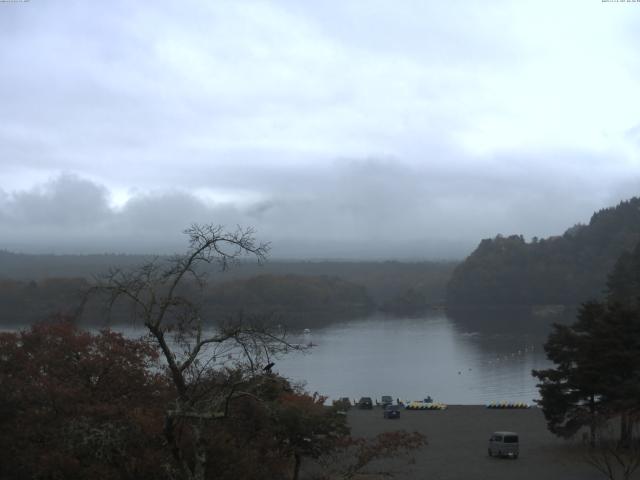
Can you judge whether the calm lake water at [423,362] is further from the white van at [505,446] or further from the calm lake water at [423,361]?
the white van at [505,446]

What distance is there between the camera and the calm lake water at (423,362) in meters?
24.2

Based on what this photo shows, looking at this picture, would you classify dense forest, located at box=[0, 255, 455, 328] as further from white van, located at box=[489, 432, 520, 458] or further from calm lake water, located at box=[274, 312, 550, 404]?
white van, located at box=[489, 432, 520, 458]

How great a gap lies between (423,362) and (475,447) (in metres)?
18.3

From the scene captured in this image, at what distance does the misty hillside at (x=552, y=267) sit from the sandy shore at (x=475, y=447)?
47.7 meters

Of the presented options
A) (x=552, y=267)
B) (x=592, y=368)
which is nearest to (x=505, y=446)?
(x=592, y=368)

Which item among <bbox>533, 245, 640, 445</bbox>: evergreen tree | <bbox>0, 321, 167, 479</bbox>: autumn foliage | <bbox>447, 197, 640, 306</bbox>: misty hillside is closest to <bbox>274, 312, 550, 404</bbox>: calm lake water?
<bbox>533, 245, 640, 445</bbox>: evergreen tree

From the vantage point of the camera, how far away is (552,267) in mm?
66562

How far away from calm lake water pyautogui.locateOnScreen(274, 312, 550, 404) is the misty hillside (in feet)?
59.1

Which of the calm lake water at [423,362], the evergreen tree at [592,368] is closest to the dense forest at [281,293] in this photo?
the calm lake water at [423,362]

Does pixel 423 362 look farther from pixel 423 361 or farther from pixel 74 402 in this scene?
pixel 74 402

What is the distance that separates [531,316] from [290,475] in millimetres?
50425

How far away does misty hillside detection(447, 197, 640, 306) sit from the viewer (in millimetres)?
63500

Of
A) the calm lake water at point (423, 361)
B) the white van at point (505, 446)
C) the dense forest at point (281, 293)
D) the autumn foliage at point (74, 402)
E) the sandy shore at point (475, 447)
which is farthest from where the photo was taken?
the dense forest at point (281, 293)

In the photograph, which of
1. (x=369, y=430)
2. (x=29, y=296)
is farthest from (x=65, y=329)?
(x=29, y=296)
